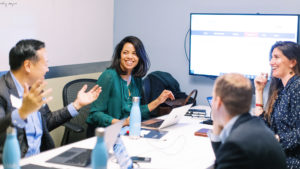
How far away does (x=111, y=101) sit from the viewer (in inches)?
126

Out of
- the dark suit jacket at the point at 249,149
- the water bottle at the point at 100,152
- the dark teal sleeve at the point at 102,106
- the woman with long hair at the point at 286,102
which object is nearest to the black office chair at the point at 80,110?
the dark teal sleeve at the point at 102,106

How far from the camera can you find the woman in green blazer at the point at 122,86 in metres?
3.15

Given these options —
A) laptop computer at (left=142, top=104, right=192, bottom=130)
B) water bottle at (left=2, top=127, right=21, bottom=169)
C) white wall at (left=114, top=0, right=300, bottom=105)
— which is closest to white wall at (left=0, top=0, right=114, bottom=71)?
white wall at (left=114, top=0, right=300, bottom=105)

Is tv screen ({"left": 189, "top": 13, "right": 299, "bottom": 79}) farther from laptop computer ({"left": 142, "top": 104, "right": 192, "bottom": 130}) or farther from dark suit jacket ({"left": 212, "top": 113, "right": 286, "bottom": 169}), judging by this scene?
dark suit jacket ({"left": 212, "top": 113, "right": 286, "bottom": 169})

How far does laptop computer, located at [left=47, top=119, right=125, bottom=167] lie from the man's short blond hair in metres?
0.52

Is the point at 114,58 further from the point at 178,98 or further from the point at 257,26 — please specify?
the point at 257,26

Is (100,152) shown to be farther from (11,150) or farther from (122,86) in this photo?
(122,86)

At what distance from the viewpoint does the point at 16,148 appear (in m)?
1.70

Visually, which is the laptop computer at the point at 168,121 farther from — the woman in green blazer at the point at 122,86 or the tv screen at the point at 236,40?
the tv screen at the point at 236,40

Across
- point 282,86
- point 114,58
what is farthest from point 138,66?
point 282,86

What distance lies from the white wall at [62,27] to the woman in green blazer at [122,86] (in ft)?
2.13

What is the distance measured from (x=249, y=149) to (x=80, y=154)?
943 millimetres

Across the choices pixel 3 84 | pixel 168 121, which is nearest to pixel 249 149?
pixel 168 121

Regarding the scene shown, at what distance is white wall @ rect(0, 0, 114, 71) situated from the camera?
10.3 ft
